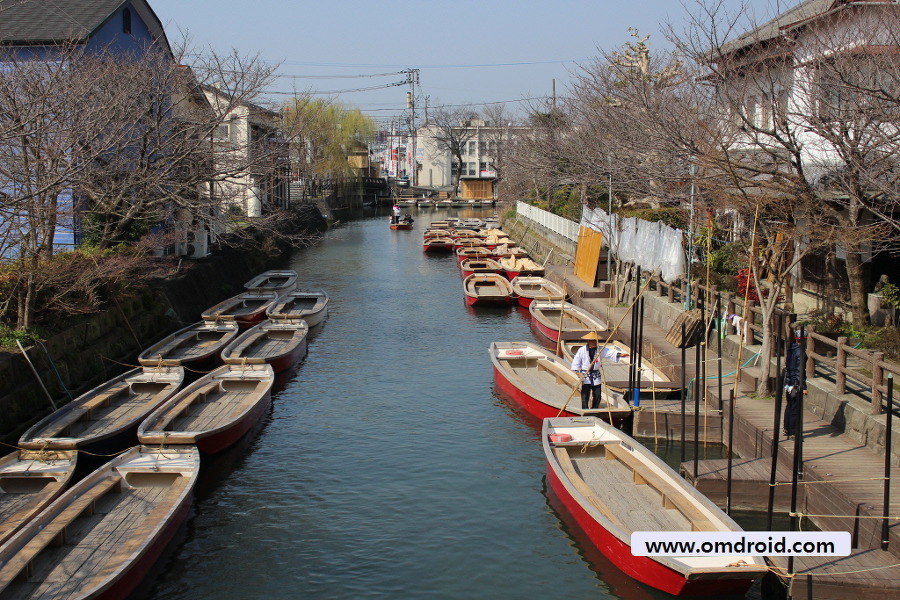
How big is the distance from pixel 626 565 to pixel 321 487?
18.0 feet

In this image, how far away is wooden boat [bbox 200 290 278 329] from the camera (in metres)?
24.5

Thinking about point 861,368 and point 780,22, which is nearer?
point 861,368

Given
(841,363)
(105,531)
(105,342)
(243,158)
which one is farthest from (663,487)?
(243,158)

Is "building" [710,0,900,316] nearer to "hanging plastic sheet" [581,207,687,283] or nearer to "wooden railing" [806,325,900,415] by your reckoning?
"wooden railing" [806,325,900,415]

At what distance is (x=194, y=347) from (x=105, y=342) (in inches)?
90.3

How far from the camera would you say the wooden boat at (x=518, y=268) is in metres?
34.2

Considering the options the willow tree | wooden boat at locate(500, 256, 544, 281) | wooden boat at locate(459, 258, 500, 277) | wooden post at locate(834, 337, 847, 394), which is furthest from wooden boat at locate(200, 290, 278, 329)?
the willow tree

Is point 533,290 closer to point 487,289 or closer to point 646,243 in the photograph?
point 487,289

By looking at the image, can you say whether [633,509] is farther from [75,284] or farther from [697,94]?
[697,94]

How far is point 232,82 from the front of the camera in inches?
1022

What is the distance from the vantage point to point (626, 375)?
18047mm

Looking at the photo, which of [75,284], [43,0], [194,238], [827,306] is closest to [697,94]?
[827,306]

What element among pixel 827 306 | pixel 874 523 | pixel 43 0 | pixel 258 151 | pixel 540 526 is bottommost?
pixel 540 526

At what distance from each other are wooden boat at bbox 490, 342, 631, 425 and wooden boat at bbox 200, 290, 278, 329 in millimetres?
8787
